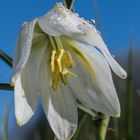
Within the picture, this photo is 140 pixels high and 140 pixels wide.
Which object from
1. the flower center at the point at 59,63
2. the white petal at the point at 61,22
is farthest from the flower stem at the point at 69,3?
the flower center at the point at 59,63

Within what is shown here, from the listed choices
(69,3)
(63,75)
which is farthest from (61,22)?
(63,75)

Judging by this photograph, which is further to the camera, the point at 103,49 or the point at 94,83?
the point at 94,83

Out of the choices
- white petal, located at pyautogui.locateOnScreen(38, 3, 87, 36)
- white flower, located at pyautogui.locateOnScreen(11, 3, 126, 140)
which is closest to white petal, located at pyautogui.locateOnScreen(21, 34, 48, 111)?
white flower, located at pyautogui.locateOnScreen(11, 3, 126, 140)

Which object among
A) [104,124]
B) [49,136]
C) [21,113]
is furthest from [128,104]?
[21,113]

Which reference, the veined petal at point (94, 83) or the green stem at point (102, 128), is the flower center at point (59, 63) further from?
the green stem at point (102, 128)

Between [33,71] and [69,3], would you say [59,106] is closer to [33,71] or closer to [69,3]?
[33,71]
